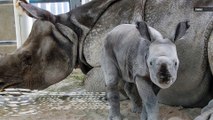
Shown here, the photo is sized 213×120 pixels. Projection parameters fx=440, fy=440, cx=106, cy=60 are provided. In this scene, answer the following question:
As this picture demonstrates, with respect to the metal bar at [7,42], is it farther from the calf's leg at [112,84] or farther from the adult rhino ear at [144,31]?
the adult rhino ear at [144,31]

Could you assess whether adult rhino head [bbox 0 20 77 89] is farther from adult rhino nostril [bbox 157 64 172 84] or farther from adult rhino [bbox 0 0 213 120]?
adult rhino nostril [bbox 157 64 172 84]

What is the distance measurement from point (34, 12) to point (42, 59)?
0.27m

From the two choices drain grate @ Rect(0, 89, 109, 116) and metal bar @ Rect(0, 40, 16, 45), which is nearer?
drain grate @ Rect(0, 89, 109, 116)

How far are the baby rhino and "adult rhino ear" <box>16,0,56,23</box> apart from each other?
0.67m

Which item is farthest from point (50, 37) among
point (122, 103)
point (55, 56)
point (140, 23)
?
point (140, 23)

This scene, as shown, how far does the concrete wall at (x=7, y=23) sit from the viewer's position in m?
3.83

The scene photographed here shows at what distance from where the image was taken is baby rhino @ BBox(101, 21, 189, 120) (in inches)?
59.4

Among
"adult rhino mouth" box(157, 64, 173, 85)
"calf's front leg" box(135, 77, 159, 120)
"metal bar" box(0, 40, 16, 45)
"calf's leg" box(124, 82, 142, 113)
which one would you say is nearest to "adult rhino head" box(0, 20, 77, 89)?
"calf's leg" box(124, 82, 142, 113)

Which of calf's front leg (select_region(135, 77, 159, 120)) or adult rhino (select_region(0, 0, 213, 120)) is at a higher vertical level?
adult rhino (select_region(0, 0, 213, 120))

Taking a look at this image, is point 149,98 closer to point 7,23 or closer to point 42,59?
point 42,59

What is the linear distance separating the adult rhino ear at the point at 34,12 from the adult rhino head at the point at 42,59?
34 millimetres

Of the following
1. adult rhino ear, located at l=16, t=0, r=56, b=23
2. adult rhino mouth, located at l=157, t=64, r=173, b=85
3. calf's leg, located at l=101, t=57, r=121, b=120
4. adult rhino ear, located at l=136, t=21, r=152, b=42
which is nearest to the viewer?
adult rhino mouth, located at l=157, t=64, r=173, b=85

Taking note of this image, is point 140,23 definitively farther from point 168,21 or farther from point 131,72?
point 168,21

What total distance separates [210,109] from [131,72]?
367mm
